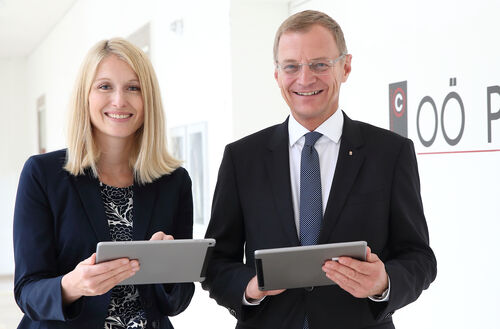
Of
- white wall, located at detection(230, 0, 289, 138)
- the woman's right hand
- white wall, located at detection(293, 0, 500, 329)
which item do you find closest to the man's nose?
the woman's right hand

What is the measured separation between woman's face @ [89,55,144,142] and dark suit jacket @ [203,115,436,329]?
0.44 metres

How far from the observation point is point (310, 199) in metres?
2.14

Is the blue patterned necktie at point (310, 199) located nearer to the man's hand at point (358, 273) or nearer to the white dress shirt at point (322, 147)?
the white dress shirt at point (322, 147)

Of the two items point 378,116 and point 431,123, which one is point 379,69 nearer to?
point 378,116

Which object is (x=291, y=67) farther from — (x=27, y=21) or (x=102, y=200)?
(x=27, y=21)

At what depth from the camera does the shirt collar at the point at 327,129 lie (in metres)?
2.23

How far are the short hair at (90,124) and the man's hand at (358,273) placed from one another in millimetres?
861

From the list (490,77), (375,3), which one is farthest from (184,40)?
(490,77)

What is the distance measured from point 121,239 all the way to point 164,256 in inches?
14.5

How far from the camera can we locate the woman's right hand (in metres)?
1.94

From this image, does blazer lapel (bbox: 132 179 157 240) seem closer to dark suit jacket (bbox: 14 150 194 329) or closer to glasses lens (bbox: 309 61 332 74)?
dark suit jacket (bbox: 14 150 194 329)

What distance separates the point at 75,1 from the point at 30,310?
26.9ft

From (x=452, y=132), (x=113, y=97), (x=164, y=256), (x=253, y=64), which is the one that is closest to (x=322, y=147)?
(x=164, y=256)

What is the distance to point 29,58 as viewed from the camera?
1410cm
